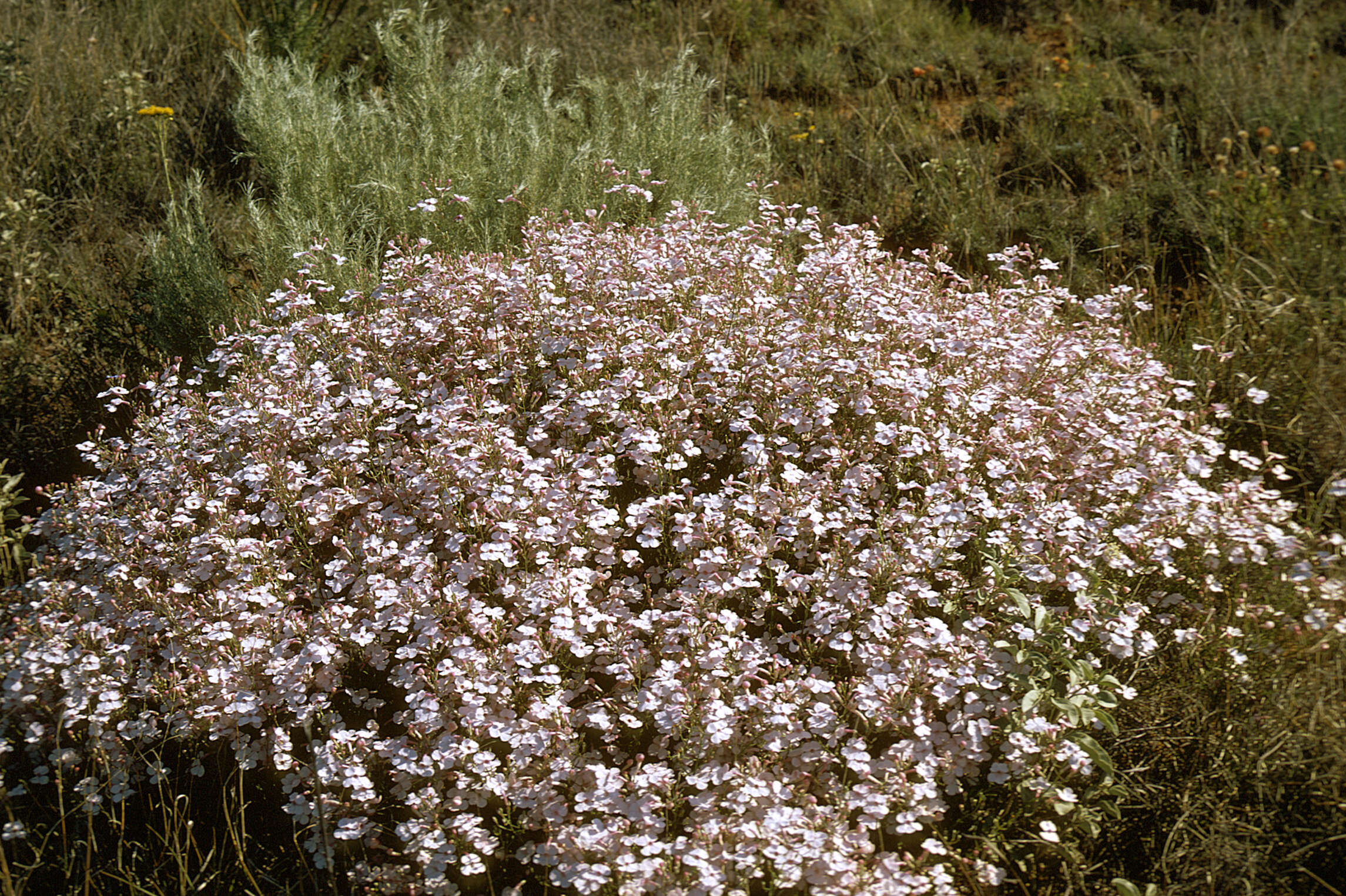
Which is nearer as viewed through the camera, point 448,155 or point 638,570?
point 638,570

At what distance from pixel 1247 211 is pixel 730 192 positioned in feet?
8.09

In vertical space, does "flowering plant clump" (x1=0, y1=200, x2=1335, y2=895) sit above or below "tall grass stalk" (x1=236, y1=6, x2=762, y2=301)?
below

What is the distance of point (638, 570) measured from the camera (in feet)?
10.7

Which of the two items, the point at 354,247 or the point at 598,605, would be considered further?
the point at 354,247

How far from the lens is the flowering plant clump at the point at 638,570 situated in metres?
2.49

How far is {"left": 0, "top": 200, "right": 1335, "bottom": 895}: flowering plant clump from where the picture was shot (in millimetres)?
2494

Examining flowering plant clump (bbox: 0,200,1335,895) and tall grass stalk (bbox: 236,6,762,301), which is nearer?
flowering plant clump (bbox: 0,200,1335,895)

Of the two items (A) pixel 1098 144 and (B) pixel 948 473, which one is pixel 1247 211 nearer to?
(A) pixel 1098 144

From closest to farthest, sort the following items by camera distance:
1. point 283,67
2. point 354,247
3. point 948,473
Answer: point 948,473 < point 354,247 < point 283,67

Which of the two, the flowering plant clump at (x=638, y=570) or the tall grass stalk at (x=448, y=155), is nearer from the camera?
the flowering plant clump at (x=638, y=570)

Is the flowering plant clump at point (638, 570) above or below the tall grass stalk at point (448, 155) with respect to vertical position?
below

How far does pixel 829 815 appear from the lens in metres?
2.37

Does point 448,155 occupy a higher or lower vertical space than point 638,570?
higher

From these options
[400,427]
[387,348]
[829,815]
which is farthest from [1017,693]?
[387,348]
